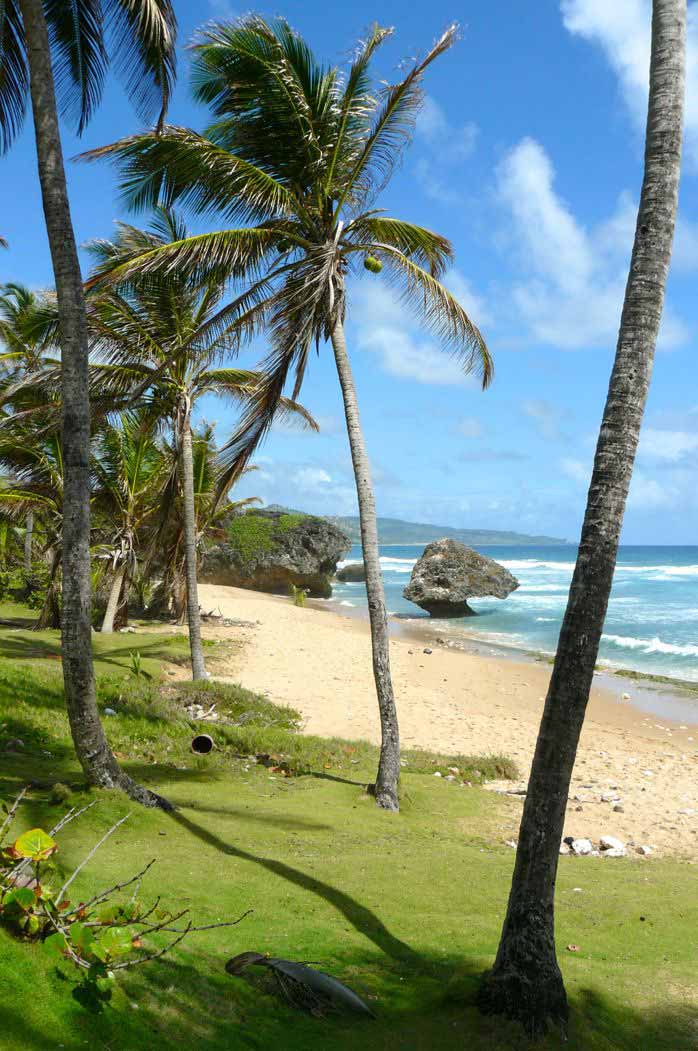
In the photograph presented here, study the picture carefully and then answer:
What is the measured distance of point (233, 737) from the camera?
11297 millimetres

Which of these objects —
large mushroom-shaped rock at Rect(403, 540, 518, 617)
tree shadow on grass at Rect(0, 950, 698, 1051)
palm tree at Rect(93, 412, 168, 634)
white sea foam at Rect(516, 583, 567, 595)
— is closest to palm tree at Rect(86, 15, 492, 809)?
tree shadow on grass at Rect(0, 950, 698, 1051)

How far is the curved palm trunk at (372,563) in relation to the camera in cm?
940

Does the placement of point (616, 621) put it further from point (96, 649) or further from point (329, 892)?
point (329, 892)

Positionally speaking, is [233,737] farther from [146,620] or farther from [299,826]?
[146,620]

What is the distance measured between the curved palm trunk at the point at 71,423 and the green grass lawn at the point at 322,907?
0.51m

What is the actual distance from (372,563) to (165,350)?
6.41 metres

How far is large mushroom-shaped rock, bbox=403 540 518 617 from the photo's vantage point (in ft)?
118

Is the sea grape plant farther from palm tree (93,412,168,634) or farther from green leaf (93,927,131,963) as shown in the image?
palm tree (93,412,168,634)

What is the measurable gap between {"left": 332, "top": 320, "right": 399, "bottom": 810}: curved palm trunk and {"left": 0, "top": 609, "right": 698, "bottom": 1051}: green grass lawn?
30.8 inches

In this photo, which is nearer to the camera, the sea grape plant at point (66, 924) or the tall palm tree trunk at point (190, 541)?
the sea grape plant at point (66, 924)

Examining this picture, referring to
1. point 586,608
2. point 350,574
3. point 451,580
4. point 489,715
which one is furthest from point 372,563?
point 350,574

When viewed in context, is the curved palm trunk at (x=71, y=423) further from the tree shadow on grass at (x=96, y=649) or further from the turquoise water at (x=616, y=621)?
the turquoise water at (x=616, y=621)

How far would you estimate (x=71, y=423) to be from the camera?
6.68 meters

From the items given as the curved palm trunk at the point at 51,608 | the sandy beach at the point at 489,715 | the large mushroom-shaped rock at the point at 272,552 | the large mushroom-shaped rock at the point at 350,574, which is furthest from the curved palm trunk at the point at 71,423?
the large mushroom-shaped rock at the point at 350,574
